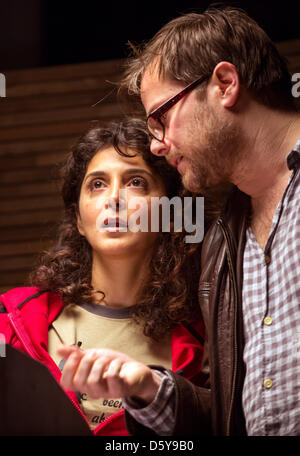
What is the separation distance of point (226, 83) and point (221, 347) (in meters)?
0.72

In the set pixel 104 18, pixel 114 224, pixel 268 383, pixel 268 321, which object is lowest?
pixel 268 383

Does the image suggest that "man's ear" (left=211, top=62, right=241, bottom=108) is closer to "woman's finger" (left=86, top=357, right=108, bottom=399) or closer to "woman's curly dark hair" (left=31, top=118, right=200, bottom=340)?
"woman's curly dark hair" (left=31, top=118, right=200, bottom=340)

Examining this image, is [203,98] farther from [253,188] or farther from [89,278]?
[89,278]

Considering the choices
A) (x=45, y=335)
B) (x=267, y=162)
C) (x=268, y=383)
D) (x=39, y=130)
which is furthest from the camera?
(x=39, y=130)

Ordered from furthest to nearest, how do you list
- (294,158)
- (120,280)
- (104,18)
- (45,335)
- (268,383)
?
(104,18)
(120,280)
(45,335)
(294,158)
(268,383)

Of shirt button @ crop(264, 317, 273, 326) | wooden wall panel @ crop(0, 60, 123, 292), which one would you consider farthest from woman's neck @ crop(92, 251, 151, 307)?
wooden wall panel @ crop(0, 60, 123, 292)

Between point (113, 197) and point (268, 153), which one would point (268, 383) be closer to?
point (268, 153)

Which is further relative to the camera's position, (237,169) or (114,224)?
(114,224)

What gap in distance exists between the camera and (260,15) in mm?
2645

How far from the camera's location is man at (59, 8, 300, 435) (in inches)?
60.4

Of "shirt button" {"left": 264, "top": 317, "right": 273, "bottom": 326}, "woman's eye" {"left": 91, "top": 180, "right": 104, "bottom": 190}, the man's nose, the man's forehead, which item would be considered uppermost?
the man's forehead

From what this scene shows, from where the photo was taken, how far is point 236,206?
1863mm

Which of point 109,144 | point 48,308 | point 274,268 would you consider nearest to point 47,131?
point 109,144

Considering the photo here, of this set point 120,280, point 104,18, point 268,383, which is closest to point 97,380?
point 268,383
